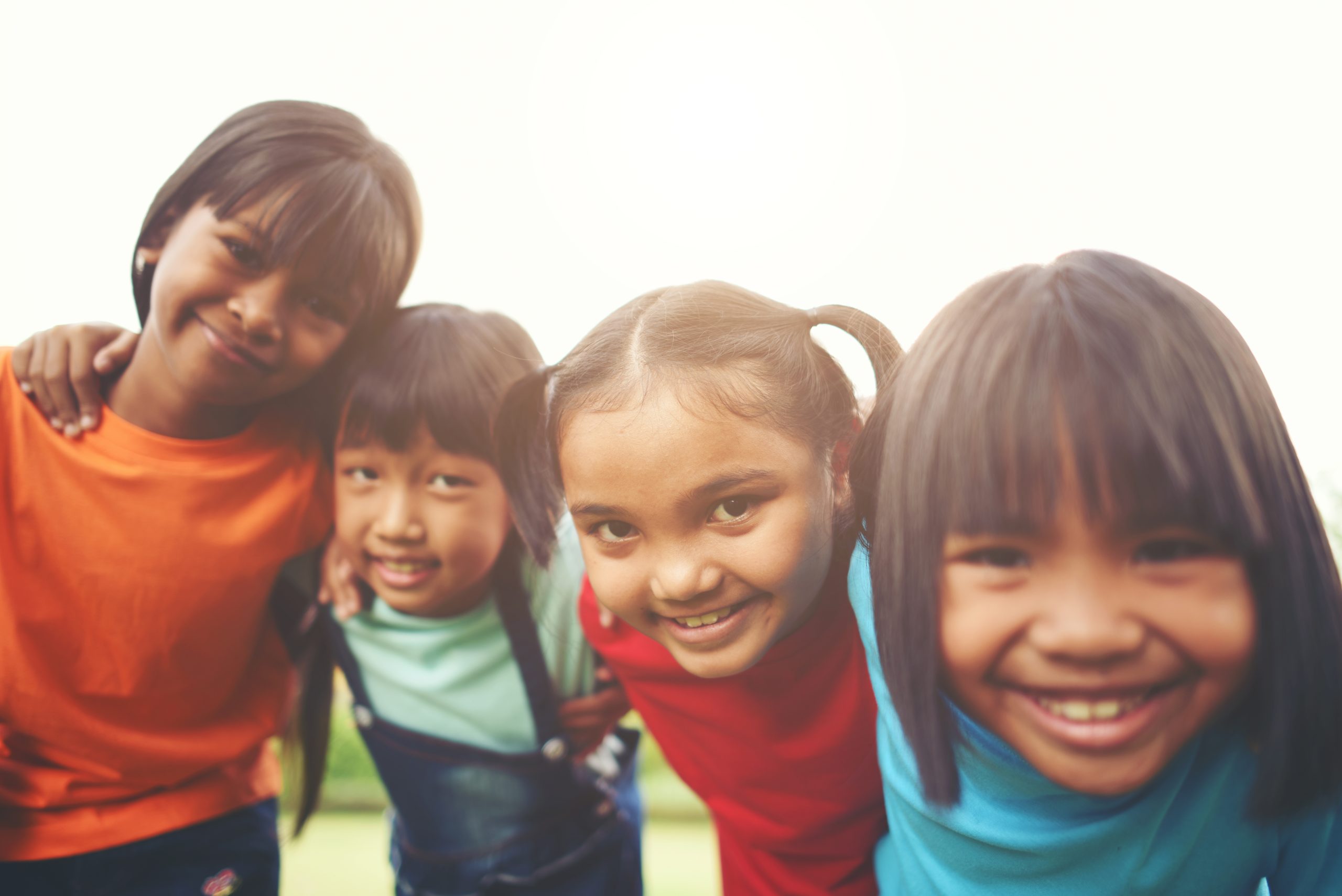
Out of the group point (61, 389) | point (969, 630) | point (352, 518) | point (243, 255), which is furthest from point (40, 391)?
point (969, 630)

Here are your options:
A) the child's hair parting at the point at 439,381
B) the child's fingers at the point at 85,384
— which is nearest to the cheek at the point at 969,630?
the child's hair parting at the point at 439,381

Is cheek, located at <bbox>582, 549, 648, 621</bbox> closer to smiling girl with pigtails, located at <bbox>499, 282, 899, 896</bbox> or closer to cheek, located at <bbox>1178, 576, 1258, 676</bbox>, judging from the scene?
smiling girl with pigtails, located at <bbox>499, 282, 899, 896</bbox>

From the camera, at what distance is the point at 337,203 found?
3.96 feet

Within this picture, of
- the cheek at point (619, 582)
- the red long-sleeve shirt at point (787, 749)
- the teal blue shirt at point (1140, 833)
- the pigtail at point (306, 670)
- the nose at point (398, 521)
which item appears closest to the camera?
the teal blue shirt at point (1140, 833)

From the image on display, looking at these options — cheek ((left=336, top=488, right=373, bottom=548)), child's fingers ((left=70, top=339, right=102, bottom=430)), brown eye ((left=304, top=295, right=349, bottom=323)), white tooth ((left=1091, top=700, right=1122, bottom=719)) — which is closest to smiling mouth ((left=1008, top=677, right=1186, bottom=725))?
white tooth ((left=1091, top=700, right=1122, bottom=719))

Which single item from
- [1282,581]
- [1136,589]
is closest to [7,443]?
[1136,589]

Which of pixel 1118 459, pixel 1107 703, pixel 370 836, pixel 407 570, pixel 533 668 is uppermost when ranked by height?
pixel 1118 459

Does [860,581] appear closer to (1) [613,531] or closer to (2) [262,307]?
(1) [613,531]

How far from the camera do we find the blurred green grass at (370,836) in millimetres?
1871

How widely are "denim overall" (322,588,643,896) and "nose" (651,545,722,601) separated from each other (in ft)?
1.50

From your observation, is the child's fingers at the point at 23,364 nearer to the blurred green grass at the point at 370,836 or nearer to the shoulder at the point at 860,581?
the blurred green grass at the point at 370,836

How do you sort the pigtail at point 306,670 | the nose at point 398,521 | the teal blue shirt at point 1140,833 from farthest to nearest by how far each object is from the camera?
the pigtail at point 306,670 < the nose at point 398,521 < the teal blue shirt at point 1140,833

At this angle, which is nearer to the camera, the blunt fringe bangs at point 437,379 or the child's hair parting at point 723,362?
the child's hair parting at point 723,362

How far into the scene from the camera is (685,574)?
0.87 m
